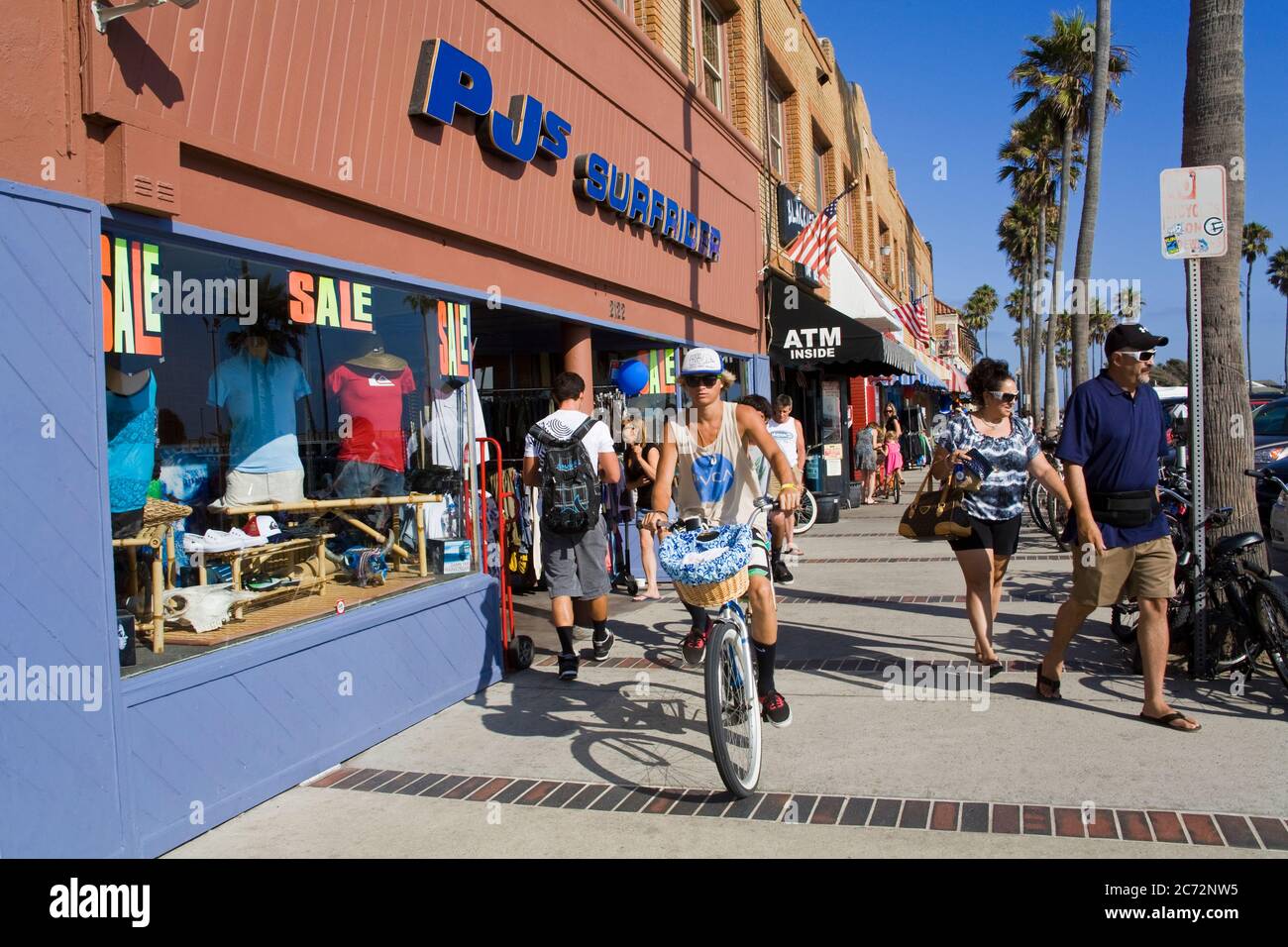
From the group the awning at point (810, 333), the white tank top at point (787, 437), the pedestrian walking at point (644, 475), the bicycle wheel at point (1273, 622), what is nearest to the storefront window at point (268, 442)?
the pedestrian walking at point (644, 475)

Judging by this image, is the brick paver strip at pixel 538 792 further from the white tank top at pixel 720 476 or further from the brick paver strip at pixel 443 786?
the white tank top at pixel 720 476

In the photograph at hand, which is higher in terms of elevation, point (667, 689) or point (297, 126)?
point (297, 126)

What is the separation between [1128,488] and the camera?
5.44 m

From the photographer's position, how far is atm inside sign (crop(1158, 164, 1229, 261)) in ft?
19.8

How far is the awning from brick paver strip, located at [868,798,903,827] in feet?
39.5

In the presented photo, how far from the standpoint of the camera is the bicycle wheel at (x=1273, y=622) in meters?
5.43

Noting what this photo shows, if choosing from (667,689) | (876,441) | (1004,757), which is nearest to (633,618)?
(667,689)

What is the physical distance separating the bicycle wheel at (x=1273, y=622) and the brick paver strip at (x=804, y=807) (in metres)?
2.70

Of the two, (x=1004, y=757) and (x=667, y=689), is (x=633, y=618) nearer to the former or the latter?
(x=667, y=689)

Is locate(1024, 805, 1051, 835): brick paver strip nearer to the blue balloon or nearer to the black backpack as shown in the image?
the black backpack

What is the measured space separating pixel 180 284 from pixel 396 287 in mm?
1695

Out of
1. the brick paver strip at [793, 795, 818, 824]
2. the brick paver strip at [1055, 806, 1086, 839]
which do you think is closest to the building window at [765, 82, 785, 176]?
the brick paver strip at [793, 795, 818, 824]

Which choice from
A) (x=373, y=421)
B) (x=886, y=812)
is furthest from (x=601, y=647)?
(x=886, y=812)

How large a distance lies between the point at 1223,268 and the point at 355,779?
5.94 meters
